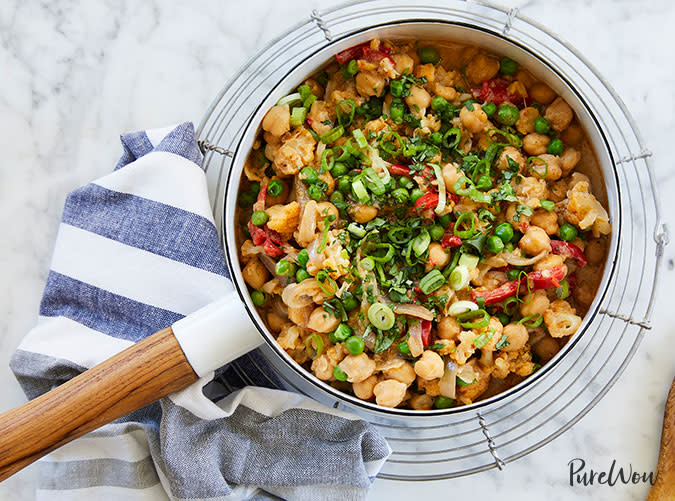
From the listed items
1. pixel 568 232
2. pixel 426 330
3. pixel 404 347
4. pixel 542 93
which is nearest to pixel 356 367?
pixel 404 347

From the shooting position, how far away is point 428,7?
2764 mm

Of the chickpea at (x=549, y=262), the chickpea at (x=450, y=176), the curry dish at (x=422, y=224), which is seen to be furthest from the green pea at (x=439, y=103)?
the chickpea at (x=549, y=262)

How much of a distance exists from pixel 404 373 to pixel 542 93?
117 centimetres

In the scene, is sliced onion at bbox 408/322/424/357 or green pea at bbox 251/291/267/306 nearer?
sliced onion at bbox 408/322/424/357

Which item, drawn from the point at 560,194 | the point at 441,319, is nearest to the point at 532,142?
the point at 560,194

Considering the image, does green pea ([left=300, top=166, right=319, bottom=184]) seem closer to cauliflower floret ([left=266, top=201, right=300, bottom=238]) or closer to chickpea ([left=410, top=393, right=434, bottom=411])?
cauliflower floret ([left=266, top=201, right=300, bottom=238])

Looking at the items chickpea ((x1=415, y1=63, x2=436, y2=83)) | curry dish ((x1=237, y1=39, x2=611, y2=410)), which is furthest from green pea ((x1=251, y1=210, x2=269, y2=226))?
chickpea ((x1=415, y1=63, x2=436, y2=83))

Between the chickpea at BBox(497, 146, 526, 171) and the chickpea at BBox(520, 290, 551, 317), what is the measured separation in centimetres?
47

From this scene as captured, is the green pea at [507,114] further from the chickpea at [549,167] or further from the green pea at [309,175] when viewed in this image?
the green pea at [309,175]

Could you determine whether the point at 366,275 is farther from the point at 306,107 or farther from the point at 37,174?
the point at 37,174

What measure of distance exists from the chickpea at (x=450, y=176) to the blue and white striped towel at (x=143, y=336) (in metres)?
0.93

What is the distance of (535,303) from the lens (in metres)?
2.39

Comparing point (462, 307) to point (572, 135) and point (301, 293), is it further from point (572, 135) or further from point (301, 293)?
point (572, 135)

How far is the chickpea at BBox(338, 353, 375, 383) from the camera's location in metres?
2.35
